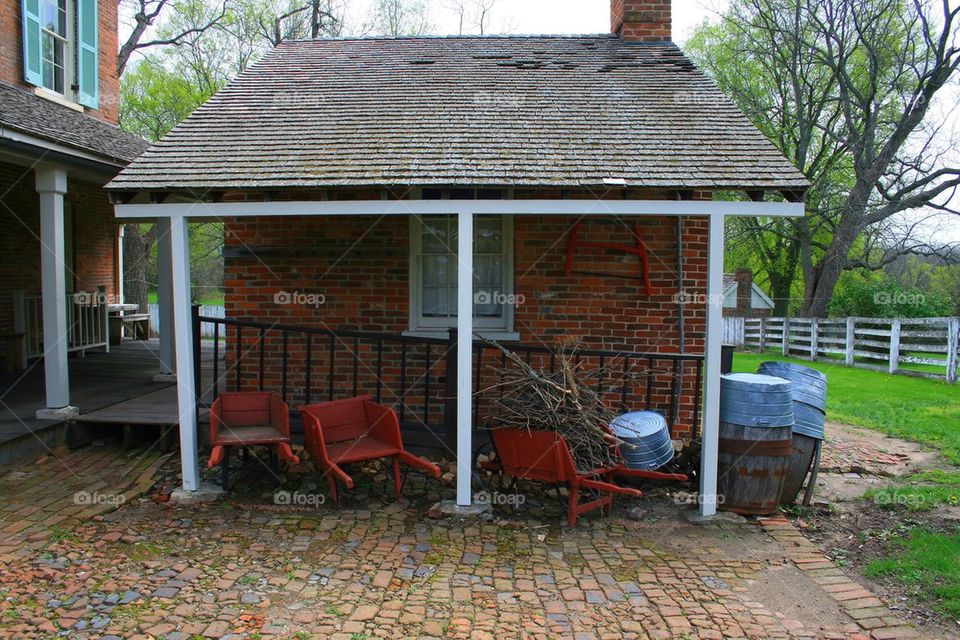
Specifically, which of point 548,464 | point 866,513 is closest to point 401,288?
point 548,464

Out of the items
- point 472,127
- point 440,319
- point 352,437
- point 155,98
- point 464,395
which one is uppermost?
point 155,98

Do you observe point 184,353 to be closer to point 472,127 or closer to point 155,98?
point 472,127

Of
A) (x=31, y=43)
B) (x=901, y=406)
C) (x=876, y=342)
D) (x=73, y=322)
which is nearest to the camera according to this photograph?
(x=31, y=43)

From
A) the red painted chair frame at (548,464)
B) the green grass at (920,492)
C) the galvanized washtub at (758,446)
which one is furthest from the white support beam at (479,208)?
the green grass at (920,492)

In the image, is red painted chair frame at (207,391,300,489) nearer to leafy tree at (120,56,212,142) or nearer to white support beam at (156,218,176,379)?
white support beam at (156,218,176,379)

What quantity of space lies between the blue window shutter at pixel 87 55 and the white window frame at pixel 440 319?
721 cm

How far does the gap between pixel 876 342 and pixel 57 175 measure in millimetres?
18050

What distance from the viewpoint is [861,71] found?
75.5 feet

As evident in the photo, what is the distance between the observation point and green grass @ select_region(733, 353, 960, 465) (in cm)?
870

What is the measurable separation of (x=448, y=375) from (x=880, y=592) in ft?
11.9

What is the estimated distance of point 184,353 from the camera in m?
5.59

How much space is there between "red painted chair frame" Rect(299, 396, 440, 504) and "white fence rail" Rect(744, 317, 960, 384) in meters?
13.3

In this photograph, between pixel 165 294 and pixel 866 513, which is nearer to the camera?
pixel 866 513

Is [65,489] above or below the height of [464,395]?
below
